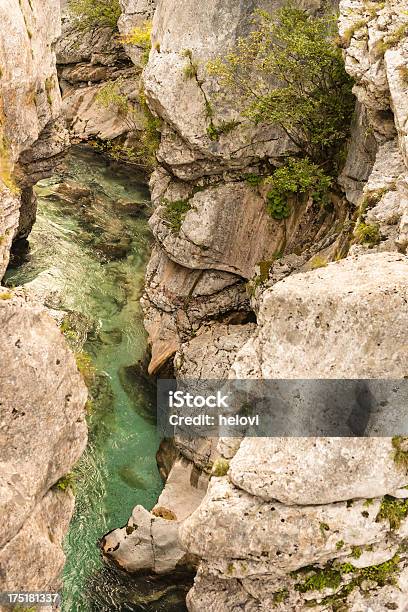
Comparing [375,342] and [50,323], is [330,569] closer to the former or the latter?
A: [375,342]

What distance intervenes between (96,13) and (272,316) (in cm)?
3166

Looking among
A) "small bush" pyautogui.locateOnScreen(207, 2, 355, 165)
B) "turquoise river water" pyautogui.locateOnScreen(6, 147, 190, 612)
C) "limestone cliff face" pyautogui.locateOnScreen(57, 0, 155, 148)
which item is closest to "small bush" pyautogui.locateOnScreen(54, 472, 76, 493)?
"turquoise river water" pyautogui.locateOnScreen(6, 147, 190, 612)

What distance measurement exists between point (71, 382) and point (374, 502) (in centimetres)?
550

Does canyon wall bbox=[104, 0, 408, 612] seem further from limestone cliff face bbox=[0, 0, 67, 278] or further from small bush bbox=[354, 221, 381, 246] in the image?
limestone cliff face bbox=[0, 0, 67, 278]

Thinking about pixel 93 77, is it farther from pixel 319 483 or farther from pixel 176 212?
pixel 319 483

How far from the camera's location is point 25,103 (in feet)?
67.4

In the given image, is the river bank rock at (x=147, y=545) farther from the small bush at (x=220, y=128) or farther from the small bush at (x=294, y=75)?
the small bush at (x=294, y=75)

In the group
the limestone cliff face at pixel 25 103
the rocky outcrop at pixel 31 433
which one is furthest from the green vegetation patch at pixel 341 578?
the limestone cliff face at pixel 25 103

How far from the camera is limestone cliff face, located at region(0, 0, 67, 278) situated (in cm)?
1792

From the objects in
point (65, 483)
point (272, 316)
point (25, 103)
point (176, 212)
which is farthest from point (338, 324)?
point (25, 103)

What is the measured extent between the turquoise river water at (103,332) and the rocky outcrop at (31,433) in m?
5.23

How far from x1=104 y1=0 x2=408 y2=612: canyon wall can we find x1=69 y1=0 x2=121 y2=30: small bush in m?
16.7

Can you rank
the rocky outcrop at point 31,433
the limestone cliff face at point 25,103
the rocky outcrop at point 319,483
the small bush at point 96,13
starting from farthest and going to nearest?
the small bush at point 96,13 < the limestone cliff face at point 25,103 < the rocky outcrop at point 319,483 < the rocky outcrop at point 31,433

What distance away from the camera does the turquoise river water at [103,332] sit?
1641 centimetres
